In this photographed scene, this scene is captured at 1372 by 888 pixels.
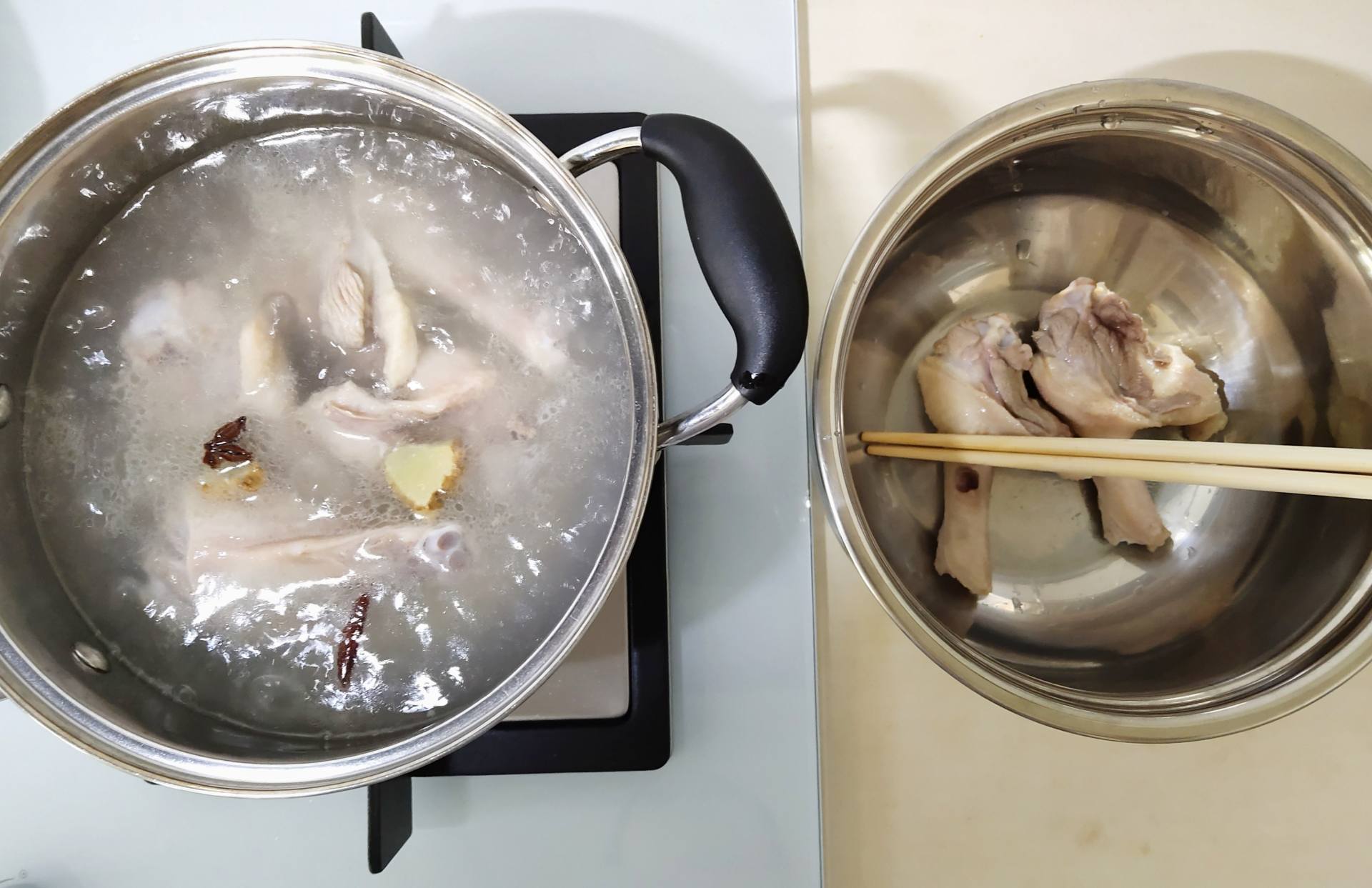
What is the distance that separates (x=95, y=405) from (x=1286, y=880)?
123 cm

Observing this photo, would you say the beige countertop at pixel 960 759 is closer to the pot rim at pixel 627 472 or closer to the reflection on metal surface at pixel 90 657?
the pot rim at pixel 627 472

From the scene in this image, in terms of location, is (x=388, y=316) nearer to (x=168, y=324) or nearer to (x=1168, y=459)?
(x=168, y=324)

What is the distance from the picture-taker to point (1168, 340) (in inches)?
32.3

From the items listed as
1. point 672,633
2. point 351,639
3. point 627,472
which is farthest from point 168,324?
point 672,633

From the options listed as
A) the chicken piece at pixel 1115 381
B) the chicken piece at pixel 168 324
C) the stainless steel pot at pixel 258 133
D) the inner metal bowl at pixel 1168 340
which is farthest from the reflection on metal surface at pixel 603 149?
the chicken piece at pixel 1115 381

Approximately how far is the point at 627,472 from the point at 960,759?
0.49 meters

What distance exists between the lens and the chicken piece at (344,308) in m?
0.61

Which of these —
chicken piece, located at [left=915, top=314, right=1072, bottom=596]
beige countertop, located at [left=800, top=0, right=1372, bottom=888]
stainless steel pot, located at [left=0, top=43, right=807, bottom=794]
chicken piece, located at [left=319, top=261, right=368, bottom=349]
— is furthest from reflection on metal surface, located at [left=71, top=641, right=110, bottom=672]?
chicken piece, located at [left=915, top=314, right=1072, bottom=596]

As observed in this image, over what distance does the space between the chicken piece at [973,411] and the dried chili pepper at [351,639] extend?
55 cm

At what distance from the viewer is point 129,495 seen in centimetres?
62

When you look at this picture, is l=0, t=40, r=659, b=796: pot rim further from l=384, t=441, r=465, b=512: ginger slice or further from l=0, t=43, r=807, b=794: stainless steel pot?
l=384, t=441, r=465, b=512: ginger slice

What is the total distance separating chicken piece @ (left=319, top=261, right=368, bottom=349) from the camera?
2.01 ft

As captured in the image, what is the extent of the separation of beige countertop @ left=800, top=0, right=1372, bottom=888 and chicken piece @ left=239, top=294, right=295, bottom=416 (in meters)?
0.50

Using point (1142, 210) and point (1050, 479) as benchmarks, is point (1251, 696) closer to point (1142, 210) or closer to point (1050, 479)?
point (1050, 479)
